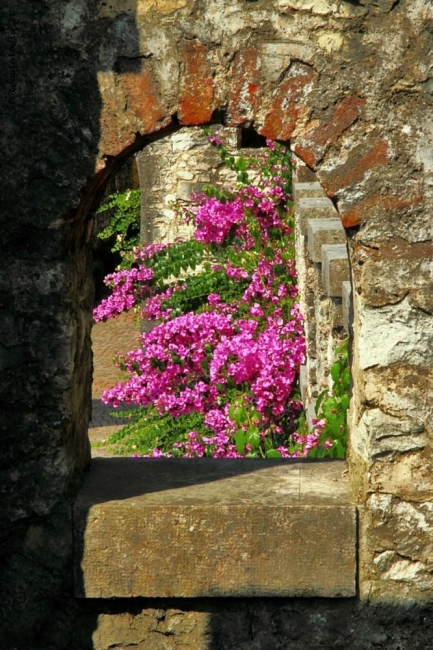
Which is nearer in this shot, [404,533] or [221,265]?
[404,533]

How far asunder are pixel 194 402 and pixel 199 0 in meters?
3.87

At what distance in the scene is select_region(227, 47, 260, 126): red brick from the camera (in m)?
3.57

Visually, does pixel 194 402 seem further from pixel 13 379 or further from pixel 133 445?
pixel 13 379

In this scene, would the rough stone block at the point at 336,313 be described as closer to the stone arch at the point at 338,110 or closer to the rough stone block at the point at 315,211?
the rough stone block at the point at 315,211

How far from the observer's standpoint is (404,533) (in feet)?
12.2

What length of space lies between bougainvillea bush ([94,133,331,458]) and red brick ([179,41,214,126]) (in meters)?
1.93

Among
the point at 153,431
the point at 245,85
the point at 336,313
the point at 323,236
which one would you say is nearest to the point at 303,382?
the point at 153,431

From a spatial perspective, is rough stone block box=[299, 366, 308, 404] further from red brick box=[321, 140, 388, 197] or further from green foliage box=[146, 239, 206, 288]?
red brick box=[321, 140, 388, 197]

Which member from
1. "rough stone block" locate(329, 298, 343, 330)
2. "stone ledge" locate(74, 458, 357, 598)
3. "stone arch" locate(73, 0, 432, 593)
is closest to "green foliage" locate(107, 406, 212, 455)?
"rough stone block" locate(329, 298, 343, 330)

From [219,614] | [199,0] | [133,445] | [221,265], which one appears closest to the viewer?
[199,0]

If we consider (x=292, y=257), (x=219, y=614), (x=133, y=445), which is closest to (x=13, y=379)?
(x=219, y=614)

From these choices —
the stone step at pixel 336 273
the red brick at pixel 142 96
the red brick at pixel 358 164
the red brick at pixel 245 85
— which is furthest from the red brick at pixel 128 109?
the stone step at pixel 336 273

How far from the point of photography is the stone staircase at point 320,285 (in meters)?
5.24

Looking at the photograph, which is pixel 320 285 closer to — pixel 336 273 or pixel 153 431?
pixel 336 273
